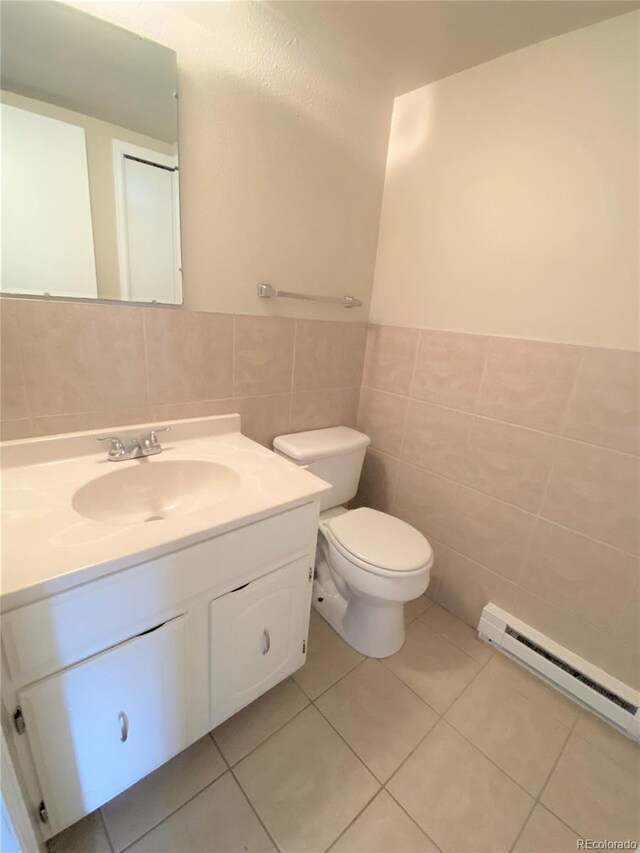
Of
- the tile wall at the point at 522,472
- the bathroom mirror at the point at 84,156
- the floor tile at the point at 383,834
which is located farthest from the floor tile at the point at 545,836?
the bathroom mirror at the point at 84,156

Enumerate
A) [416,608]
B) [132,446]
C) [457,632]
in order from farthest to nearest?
1. [416,608]
2. [457,632]
3. [132,446]

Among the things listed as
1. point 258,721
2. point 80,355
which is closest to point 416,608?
point 258,721

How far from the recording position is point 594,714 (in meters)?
1.23

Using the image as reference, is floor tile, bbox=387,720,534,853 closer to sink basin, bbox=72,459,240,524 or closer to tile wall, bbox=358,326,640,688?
tile wall, bbox=358,326,640,688

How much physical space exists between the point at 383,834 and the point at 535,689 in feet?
2.44

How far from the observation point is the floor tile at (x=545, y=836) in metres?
0.90

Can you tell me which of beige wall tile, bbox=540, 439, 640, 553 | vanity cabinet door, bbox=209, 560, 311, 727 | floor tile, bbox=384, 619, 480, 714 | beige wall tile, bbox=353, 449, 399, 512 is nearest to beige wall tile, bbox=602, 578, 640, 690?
beige wall tile, bbox=540, 439, 640, 553

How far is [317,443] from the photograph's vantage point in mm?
1451

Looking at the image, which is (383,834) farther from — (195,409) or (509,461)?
(195,409)

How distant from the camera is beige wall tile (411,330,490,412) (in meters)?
1.37

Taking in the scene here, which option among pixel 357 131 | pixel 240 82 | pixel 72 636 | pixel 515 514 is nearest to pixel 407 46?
pixel 357 131

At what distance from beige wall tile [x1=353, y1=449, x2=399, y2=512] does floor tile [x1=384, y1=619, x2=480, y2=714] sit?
0.57 metres

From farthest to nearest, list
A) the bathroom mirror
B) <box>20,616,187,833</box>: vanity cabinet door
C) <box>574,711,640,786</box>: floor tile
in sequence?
<box>574,711,640,786</box>: floor tile
the bathroom mirror
<box>20,616,187,833</box>: vanity cabinet door

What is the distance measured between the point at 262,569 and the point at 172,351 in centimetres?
71
